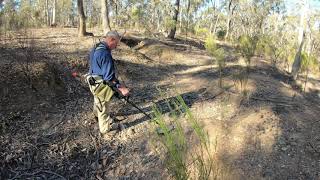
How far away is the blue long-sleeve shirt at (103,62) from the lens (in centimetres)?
506

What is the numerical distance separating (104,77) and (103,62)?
224 millimetres

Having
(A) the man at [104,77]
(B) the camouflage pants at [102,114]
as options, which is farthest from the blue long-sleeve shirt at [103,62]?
(B) the camouflage pants at [102,114]

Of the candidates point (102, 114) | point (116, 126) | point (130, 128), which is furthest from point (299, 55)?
point (102, 114)

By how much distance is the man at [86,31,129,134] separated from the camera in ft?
16.7

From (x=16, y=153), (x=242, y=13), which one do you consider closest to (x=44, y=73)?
(x=16, y=153)

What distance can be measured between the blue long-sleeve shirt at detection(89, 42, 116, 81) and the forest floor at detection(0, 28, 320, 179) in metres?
0.84

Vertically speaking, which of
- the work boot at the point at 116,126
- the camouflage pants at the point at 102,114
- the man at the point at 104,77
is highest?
the man at the point at 104,77

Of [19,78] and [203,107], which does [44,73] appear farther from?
[203,107]

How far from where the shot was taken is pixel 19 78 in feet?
21.0

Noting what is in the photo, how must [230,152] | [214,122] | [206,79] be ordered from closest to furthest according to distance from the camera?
[230,152] < [214,122] < [206,79]

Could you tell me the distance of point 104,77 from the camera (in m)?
5.12

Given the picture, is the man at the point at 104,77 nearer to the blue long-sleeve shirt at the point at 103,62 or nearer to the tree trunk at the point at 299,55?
the blue long-sleeve shirt at the point at 103,62

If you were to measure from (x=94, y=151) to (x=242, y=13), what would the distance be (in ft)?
131

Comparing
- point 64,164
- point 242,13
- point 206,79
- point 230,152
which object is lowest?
point 64,164
